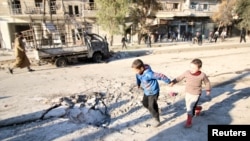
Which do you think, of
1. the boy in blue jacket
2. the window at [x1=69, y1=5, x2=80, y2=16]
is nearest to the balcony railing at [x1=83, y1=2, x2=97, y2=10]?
the window at [x1=69, y1=5, x2=80, y2=16]

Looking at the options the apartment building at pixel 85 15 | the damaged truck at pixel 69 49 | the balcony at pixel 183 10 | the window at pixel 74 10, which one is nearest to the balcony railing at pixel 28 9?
the apartment building at pixel 85 15

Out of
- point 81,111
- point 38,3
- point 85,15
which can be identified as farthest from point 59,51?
point 38,3

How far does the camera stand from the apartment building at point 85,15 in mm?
24500

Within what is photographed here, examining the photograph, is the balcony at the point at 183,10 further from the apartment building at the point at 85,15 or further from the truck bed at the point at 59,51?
the truck bed at the point at 59,51

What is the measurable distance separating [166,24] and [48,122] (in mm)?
27803

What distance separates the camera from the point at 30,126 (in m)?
4.39

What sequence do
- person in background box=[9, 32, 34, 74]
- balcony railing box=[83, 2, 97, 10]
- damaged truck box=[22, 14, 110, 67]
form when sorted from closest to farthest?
person in background box=[9, 32, 34, 74], damaged truck box=[22, 14, 110, 67], balcony railing box=[83, 2, 97, 10]

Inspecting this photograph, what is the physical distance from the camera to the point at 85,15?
26.3m

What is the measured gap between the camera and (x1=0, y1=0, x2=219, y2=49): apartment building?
2450cm

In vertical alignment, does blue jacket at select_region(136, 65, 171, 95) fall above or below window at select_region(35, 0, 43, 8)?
below

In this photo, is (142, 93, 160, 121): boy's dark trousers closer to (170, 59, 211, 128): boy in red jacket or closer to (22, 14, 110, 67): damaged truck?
(170, 59, 211, 128): boy in red jacket

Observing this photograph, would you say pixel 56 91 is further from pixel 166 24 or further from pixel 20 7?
pixel 166 24

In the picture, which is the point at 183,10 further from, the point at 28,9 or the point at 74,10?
the point at 28,9

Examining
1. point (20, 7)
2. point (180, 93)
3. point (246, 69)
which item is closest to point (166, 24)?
point (20, 7)
